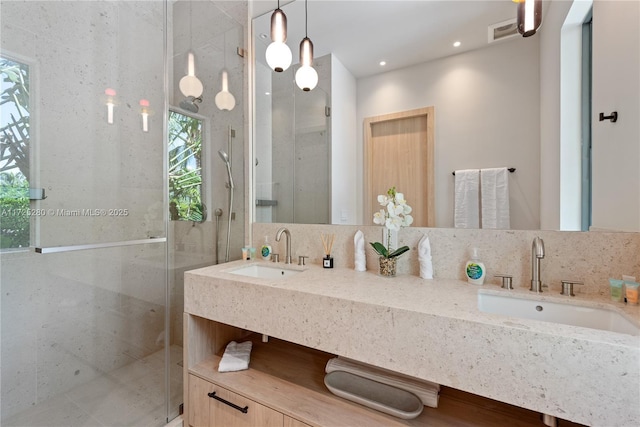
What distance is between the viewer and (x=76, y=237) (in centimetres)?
150

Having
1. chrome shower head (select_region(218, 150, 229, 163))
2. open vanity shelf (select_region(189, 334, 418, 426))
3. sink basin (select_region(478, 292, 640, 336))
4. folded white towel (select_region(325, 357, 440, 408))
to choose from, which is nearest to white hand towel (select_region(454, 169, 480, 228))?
sink basin (select_region(478, 292, 640, 336))

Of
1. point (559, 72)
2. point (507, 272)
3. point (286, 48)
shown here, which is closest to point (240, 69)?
point (286, 48)

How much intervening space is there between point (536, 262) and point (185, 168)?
1.98m

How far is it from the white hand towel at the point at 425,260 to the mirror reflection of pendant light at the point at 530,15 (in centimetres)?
100

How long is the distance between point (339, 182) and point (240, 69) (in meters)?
1.21

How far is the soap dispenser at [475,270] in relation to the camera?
1.18 meters

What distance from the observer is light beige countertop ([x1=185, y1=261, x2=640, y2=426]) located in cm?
67

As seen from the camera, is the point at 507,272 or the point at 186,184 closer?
the point at 507,272

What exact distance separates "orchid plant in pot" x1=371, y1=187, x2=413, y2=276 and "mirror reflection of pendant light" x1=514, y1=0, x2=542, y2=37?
87 centimetres

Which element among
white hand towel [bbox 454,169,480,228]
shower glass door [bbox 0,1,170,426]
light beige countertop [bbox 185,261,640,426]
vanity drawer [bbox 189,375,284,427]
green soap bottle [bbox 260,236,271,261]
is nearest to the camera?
light beige countertop [bbox 185,261,640,426]

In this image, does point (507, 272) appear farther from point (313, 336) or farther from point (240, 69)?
point (240, 69)

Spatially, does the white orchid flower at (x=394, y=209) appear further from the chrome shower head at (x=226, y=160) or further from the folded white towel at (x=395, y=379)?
the chrome shower head at (x=226, y=160)

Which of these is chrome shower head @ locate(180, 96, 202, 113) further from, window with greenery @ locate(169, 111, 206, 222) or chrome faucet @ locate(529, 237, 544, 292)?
chrome faucet @ locate(529, 237, 544, 292)

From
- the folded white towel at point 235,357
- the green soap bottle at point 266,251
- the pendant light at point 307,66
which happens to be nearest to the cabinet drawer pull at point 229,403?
the folded white towel at point 235,357
